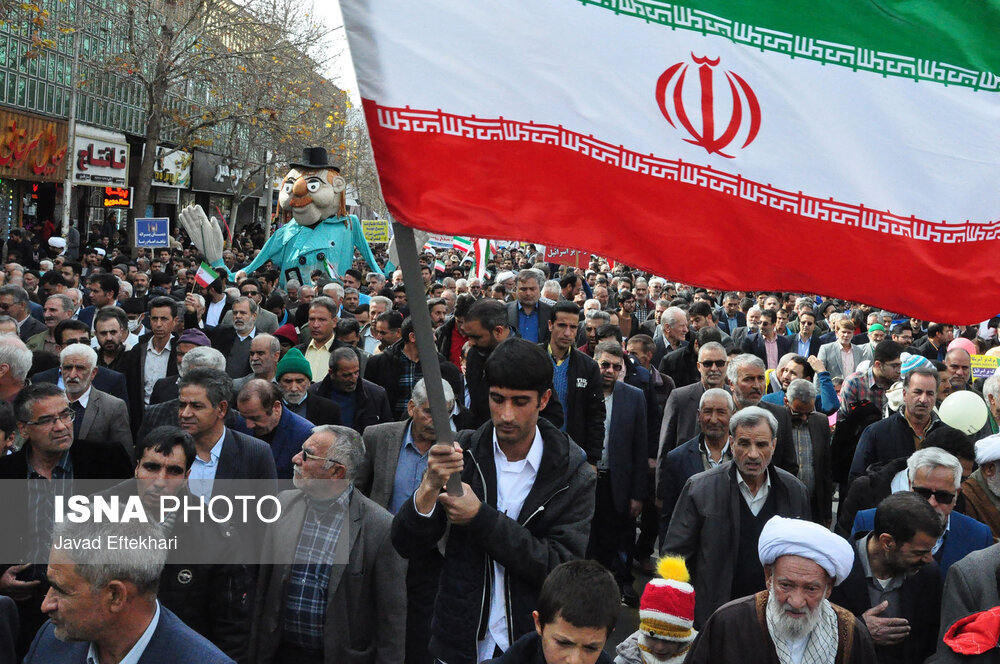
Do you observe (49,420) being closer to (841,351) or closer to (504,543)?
(504,543)

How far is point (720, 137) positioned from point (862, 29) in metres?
0.54

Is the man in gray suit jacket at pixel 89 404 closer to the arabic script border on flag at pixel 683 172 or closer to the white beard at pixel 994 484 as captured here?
the arabic script border on flag at pixel 683 172

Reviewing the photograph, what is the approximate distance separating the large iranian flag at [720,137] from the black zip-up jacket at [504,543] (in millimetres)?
924

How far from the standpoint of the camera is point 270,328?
11.4 metres

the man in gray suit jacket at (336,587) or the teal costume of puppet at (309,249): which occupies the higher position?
the teal costume of puppet at (309,249)

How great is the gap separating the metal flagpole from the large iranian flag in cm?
9

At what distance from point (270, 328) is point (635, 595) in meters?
4.83

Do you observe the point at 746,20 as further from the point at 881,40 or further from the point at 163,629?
the point at 163,629

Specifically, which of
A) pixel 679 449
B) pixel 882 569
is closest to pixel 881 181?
pixel 882 569

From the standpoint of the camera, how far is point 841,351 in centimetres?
1180

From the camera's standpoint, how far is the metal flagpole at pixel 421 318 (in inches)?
116

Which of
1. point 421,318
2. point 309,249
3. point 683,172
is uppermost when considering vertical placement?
point 683,172

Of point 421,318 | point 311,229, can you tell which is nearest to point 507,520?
point 421,318

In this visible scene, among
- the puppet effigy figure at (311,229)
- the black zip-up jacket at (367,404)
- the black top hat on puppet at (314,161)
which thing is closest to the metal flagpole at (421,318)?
the black zip-up jacket at (367,404)
